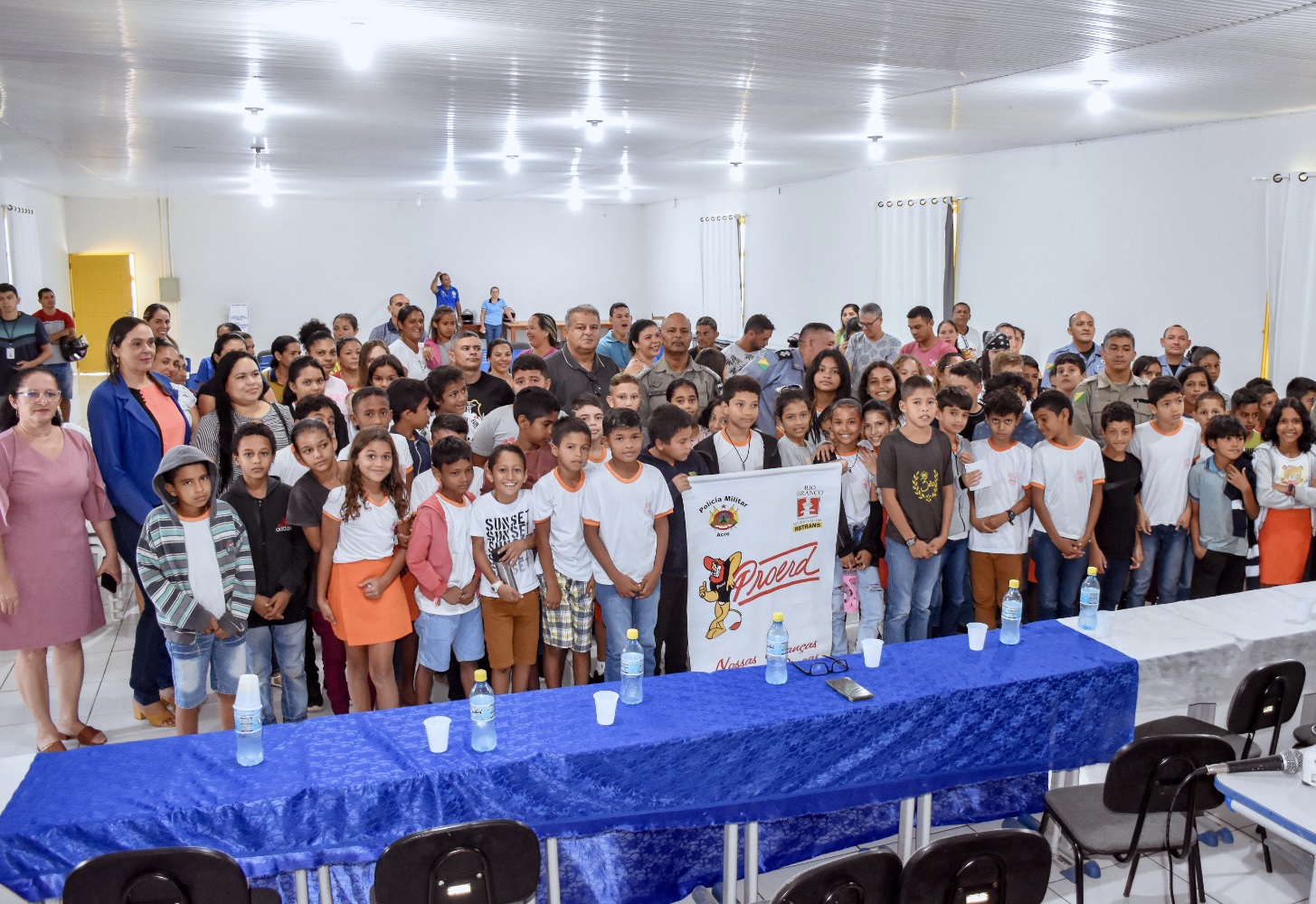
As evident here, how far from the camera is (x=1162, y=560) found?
5652 millimetres

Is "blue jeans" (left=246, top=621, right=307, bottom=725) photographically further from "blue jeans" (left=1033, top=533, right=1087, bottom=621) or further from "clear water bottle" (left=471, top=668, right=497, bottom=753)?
"blue jeans" (left=1033, top=533, right=1087, bottom=621)

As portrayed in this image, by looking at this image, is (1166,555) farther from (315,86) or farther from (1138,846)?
(315,86)

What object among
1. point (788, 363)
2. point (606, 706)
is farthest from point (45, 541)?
point (788, 363)

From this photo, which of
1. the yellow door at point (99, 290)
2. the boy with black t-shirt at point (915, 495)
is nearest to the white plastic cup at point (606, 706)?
the boy with black t-shirt at point (915, 495)

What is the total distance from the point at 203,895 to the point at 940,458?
3730 millimetres

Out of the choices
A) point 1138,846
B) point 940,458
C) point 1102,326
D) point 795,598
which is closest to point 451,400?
point 795,598

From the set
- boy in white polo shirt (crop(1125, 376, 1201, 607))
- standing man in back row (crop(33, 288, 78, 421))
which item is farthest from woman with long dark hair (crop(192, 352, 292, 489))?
standing man in back row (crop(33, 288, 78, 421))

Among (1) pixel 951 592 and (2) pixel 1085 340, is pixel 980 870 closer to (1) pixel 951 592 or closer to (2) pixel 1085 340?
(1) pixel 951 592

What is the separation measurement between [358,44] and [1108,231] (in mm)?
8033

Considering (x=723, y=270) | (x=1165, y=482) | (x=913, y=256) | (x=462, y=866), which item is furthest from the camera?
(x=723, y=270)

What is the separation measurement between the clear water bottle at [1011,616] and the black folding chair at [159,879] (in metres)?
2.81

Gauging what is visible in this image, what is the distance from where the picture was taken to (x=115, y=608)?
639 centimetres

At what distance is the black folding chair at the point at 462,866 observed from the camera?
260cm

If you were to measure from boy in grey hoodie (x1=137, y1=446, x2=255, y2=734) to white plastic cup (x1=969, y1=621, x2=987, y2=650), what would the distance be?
2910 mm
